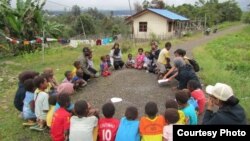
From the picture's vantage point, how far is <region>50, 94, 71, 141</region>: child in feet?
17.1

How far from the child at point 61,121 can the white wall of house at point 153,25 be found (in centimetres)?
2593

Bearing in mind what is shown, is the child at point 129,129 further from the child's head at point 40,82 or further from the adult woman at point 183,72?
the adult woman at point 183,72

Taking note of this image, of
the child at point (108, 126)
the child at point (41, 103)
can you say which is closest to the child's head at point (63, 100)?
the child at point (41, 103)

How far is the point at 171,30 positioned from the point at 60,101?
92.8 feet

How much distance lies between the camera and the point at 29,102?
6207mm

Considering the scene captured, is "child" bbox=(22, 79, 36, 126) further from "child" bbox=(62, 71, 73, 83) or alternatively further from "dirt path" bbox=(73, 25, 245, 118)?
"child" bbox=(62, 71, 73, 83)

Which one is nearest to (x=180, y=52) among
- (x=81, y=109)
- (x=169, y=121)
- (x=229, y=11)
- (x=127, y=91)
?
(x=127, y=91)

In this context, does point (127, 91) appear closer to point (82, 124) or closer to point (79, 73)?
point (79, 73)

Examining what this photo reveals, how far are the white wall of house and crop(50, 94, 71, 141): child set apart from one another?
25.9 meters

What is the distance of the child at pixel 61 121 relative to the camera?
5215 millimetres

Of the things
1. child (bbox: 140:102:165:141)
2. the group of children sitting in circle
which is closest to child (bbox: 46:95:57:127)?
the group of children sitting in circle

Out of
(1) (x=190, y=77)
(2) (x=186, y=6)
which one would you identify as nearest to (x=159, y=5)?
(2) (x=186, y=6)

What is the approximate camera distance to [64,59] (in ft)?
49.2

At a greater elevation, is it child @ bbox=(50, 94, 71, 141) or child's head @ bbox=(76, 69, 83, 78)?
child's head @ bbox=(76, 69, 83, 78)
